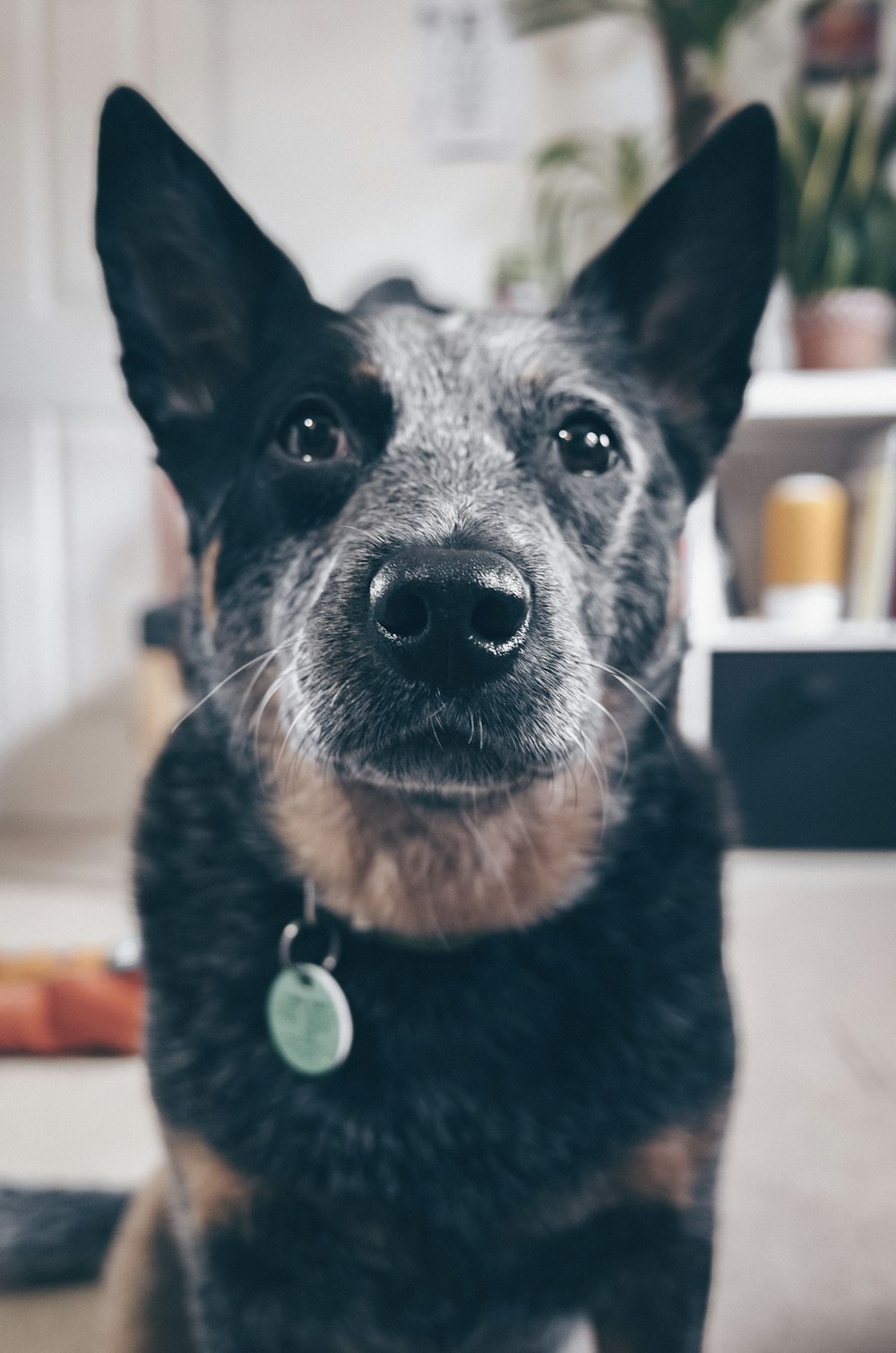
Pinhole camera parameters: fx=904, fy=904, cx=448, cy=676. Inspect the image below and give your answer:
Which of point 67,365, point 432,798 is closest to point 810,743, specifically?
point 432,798

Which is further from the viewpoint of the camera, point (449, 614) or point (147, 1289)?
point (147, 1289)

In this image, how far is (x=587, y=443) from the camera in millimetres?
690

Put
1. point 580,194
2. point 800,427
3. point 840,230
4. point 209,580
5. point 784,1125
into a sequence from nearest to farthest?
point 209,580
point 784,1125
point 840,230
point 800,427
point 580,194

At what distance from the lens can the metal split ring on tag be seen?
0.60m

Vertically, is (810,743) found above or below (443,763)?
below

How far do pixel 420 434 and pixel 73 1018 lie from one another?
94 cm

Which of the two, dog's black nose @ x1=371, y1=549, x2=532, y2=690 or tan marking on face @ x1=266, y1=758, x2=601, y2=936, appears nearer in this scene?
dog's black nose @ x1=371, y1=549, x2=532, y2=690

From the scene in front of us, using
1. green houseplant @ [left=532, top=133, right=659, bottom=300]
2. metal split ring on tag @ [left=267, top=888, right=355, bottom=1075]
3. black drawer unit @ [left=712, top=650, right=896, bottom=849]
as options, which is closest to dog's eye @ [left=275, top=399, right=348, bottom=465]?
metal split ring on tag @ [left=267, top=888, right=355, bottom=1075]

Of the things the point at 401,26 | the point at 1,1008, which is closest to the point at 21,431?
the point at 401,26

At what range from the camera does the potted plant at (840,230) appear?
1726mm

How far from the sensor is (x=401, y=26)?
2.25m

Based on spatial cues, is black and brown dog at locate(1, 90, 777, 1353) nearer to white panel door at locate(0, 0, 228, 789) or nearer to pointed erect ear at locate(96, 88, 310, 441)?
pointed erect ear at locate(96, 88, 310, 441)

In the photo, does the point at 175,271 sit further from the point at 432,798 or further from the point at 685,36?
the point at 685,36

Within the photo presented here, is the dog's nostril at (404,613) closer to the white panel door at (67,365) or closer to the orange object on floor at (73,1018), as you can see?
the orange object on floor at (73,1018)
